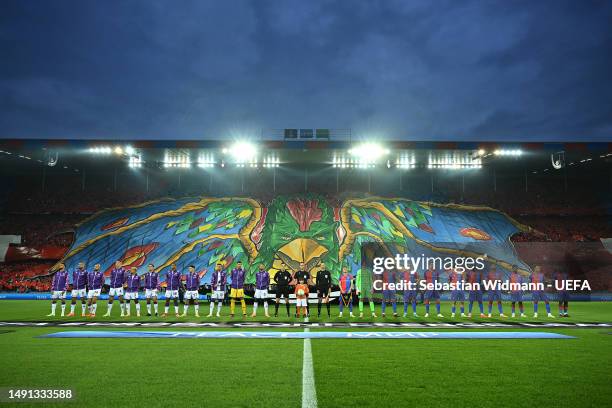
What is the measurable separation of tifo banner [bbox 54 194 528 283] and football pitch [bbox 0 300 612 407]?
58.8 feet

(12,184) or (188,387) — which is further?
(12,184)

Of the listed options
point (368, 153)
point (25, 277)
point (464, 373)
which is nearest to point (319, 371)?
point (464, 373)

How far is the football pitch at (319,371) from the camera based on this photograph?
565cm

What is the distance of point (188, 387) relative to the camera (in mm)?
6160

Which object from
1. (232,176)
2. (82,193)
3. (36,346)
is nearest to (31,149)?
(82,193)

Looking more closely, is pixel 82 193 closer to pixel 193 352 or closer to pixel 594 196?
pixel 193 352

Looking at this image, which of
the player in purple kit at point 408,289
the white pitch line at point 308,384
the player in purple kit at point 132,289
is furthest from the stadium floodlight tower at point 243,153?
the white pitch line at point 308,384

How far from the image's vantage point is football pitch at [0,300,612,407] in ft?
18.5

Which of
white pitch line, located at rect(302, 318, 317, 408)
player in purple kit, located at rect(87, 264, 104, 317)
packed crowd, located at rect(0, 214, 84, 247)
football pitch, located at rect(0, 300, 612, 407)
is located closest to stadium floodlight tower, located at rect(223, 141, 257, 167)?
packed crowd, located at rect(0, 214, 84, 247)

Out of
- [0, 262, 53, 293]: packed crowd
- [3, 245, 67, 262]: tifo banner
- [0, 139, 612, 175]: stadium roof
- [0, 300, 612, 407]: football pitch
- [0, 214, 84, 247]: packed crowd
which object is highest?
[0, 139, 612, 175]: stadium roof

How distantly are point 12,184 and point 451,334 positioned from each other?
43.9 meters

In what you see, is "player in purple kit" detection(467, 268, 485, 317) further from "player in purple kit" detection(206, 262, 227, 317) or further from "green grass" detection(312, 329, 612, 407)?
"player in purple kit" detection(206, 262, 227, 317)

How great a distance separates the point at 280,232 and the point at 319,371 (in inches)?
945

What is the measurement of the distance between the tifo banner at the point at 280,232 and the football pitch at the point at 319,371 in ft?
58.8
